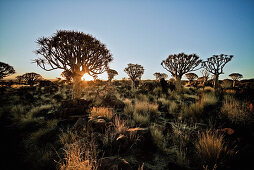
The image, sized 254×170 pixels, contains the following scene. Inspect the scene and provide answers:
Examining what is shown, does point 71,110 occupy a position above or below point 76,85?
below

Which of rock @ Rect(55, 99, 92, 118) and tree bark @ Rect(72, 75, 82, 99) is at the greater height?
tree bark @ Rect(72, 75, 82, 99)

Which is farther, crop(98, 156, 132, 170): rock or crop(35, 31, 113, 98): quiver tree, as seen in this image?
crop(35, 31, 113, 98): quiver tree

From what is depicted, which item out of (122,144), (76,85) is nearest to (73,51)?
(76,85)

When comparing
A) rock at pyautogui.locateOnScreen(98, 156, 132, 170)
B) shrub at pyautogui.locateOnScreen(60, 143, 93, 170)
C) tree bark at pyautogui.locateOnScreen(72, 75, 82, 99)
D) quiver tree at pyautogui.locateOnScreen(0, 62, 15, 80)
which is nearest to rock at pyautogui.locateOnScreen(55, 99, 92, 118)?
tree bark at pyautogui.locateOnScreen(72, 75, 82, 99)

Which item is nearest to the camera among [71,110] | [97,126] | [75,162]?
[75,162]

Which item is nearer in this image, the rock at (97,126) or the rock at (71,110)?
the rock at (97,126)

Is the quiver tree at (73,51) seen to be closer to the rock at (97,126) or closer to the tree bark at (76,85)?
the tree bark at (76,85)

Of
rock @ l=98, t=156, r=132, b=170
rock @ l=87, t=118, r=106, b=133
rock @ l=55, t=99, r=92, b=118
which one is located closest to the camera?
rock @ l=98, t=156, r=132, b=170

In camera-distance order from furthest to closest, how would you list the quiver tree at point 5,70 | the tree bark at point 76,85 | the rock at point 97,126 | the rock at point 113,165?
the quiver tree at point 5,70
the tree bark at point 76,85
the rock at point 97,126
the rock at point 113,165

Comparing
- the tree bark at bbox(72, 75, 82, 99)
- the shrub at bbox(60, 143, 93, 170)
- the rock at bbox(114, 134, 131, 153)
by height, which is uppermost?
the tree bark at bbox(72, 75, 82, 99)

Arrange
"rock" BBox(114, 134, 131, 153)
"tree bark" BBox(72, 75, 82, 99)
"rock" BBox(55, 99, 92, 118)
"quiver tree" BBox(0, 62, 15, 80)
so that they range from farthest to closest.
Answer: "quiver tree" BBox(0, 62, 15, 80)
"tree bark" BBox(72, 75, 82, 99)
"rock" BBox(55, 99, 92, 118)
"rock" BBox(114, 134, 131, 153)

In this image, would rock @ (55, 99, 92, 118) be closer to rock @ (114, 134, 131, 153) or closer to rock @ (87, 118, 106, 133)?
rock @ (87, 118, 106, 133)

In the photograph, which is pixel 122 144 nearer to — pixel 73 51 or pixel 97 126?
pixel 97 126

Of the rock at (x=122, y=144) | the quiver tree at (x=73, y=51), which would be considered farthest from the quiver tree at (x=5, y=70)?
the rock at (x=122, y=144)
